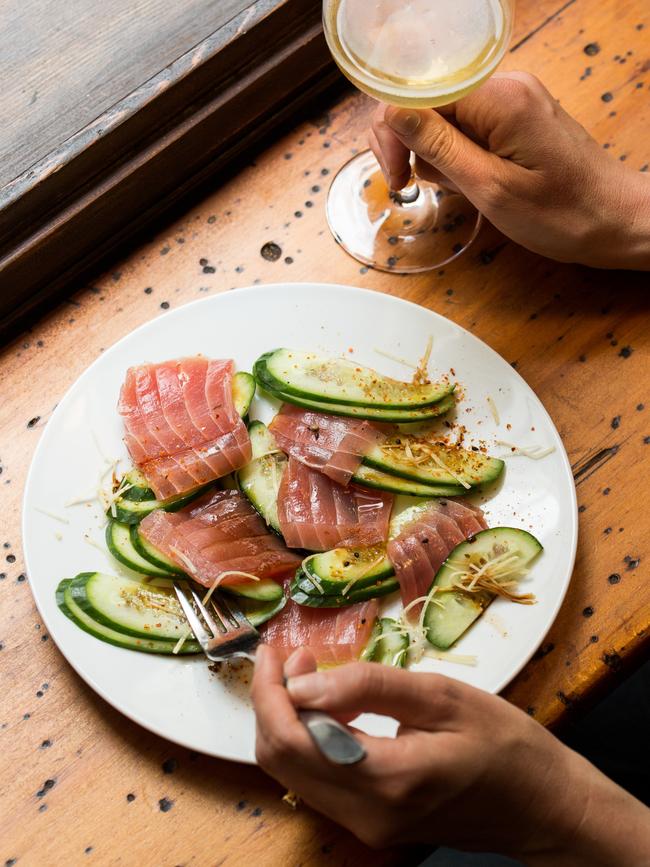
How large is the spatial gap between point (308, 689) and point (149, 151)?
4.28 ft

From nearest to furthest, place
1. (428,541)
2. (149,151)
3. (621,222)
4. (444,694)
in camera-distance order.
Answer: (444,694) → (428,541) → (621,222) → (149,151)

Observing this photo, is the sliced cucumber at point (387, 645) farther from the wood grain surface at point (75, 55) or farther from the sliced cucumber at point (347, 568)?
the wood grain surface at point (75, 55)

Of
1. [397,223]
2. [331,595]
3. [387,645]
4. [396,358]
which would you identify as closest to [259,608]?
[331,595]

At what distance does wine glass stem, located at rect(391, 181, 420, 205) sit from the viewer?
204cm

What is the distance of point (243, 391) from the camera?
→ 6.00ft

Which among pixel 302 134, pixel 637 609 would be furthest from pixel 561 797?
pixel 302 134

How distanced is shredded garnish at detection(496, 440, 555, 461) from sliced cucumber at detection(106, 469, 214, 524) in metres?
0.59

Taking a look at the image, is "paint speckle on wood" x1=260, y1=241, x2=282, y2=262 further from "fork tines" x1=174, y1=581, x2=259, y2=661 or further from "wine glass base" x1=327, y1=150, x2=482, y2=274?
"fork tines" x1=174, y1=581, x2=259, y2=661

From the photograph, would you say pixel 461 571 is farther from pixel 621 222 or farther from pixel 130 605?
pixel 621 222

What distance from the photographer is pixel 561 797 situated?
1415 mm

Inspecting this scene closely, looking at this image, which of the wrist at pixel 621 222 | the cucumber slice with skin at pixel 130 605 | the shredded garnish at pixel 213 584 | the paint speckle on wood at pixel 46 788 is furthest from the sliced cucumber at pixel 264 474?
the wrist at pixel 621 222

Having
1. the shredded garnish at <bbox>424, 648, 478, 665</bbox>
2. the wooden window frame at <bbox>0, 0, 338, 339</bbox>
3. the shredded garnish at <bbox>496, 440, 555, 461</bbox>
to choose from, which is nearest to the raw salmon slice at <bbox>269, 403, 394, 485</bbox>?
the shredded garnish at <bbox>496, 440, 555, 461</bbox>

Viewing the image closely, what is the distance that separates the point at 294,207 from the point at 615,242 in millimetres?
723

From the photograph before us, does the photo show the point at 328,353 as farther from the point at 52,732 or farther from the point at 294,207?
the point at 52,732
